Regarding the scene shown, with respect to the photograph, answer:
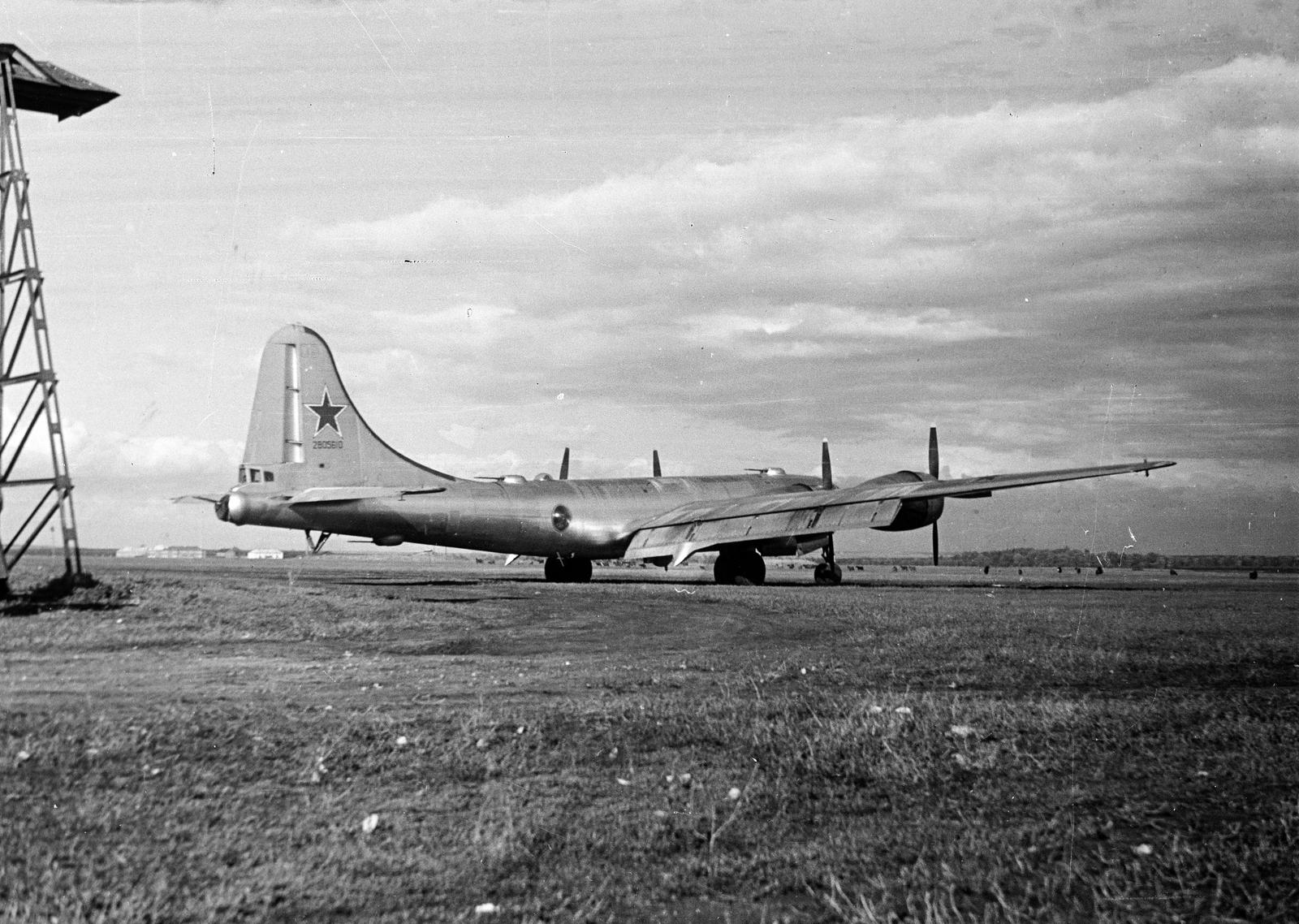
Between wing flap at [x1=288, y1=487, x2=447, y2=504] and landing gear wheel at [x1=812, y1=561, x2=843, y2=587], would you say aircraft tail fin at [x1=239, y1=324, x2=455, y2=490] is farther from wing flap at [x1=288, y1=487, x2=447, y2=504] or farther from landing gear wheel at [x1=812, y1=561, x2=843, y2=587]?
landing gear wheel at [x1=812, y1=561, x2=843, y2=587]

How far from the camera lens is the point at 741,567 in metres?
47.6

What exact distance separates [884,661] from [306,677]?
9694 millimetres

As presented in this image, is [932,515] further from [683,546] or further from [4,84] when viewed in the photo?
[4,84]

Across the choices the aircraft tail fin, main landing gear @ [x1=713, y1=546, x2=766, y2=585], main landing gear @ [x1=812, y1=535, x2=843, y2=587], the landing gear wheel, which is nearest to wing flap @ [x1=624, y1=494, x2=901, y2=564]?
main landing gear @ [x1=713, y1=546, x2=766, y2=585]

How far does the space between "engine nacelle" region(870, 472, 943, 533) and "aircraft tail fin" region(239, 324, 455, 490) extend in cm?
2133

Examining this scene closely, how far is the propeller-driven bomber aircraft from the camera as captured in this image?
37094mm

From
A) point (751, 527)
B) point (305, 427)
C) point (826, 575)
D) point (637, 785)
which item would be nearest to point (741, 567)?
point (751, 527)

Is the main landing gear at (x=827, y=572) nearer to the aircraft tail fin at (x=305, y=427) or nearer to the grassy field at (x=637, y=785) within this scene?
the aircraft tail fin at (x=305, y=427)

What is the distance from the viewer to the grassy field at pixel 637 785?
7.60 metres

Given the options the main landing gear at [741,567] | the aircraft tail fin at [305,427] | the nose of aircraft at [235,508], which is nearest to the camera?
the nose of aircraft at [235,508]

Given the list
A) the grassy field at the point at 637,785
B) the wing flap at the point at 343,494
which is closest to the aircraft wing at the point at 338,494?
the wing flap at the point at 343,494

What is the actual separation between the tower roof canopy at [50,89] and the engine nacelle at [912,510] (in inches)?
1265

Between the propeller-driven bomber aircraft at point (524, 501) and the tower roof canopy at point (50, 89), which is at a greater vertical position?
the tower roof canopy at point (50, 89)

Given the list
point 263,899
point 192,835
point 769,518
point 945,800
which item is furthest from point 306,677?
point 769,518
